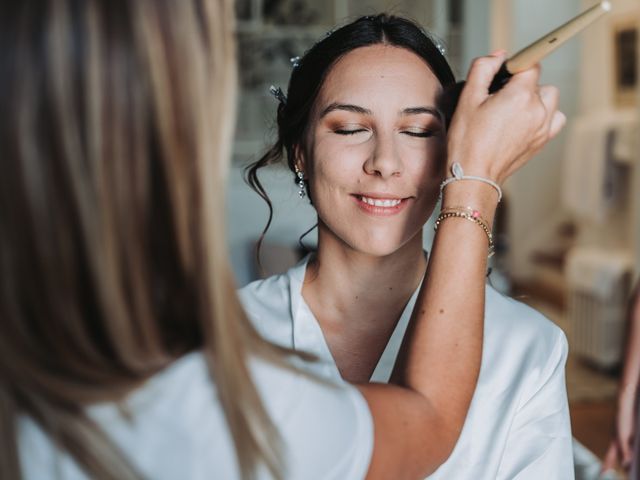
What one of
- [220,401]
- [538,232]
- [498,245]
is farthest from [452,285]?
[538,232]

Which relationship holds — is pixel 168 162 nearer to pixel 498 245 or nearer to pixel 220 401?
pixel 220 401

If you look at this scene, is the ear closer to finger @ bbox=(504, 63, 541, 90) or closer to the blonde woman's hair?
finger @ bbox=(504, 63, 541, 90)

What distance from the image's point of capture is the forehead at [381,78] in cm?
131

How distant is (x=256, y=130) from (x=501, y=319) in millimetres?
3539

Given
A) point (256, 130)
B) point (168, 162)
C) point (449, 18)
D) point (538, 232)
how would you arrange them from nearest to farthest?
point (168, 162), point (449, 18), point (256, 130), point (538, 232)

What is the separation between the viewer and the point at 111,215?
0.70 meters

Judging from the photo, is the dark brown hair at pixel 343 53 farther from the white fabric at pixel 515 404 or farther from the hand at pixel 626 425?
the hand at pixel 626 425

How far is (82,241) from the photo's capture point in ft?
2.32

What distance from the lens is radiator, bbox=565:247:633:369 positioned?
15.4ft

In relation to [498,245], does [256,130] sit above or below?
above

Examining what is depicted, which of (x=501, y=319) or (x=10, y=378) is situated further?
(x=501, y=319)

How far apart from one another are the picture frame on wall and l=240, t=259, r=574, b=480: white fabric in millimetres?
4187

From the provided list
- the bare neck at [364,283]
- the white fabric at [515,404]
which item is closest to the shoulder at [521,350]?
the white fabric at [515,404]

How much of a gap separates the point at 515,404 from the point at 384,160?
1.34 feet
